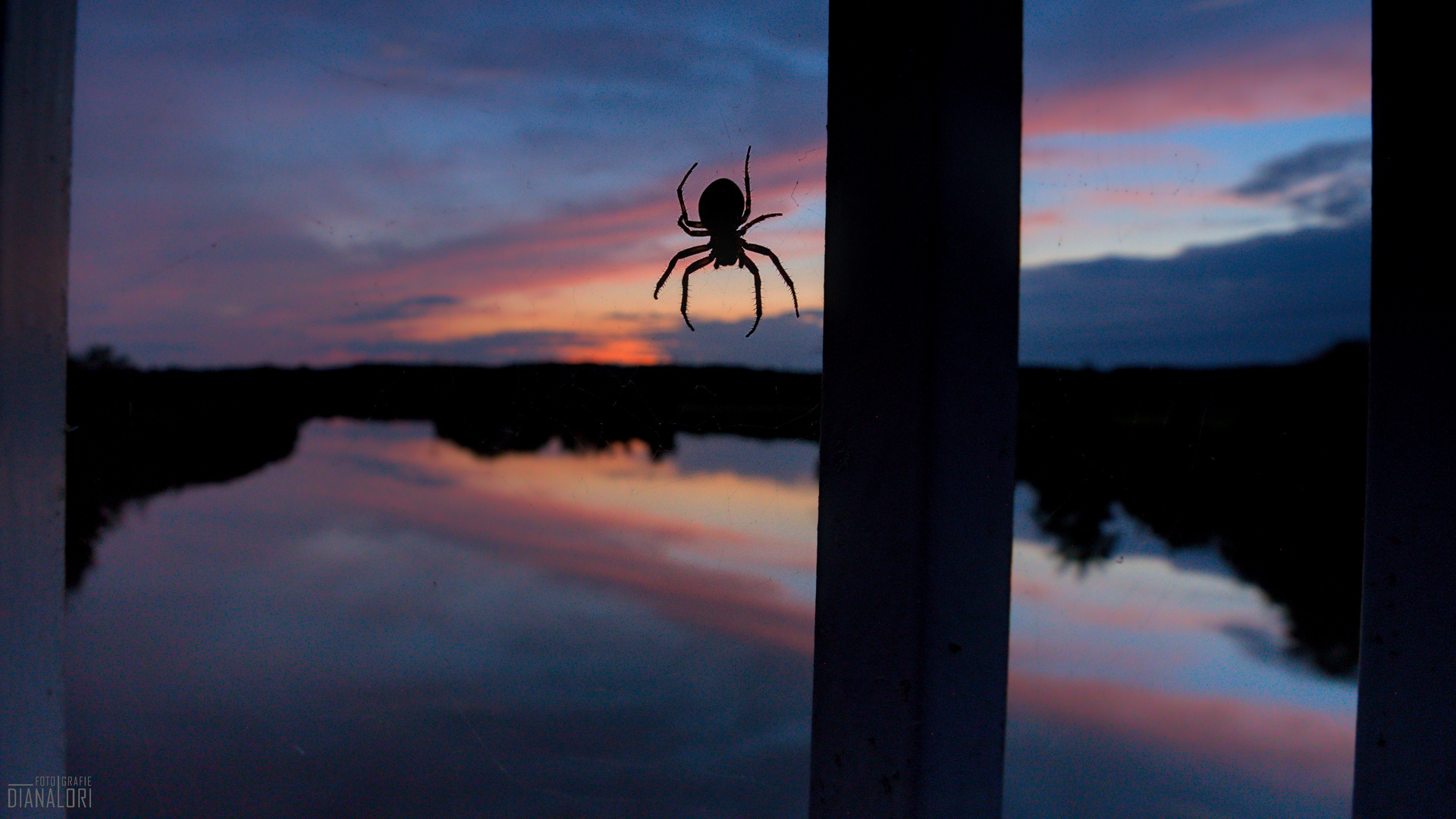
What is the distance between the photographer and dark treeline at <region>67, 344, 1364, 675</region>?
5.20ft

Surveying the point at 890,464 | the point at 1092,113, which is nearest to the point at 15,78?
the point at 890,464

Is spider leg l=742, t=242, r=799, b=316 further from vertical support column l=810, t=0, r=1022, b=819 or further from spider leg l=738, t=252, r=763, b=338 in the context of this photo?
vertical support column l=810, t=0, r=1022, b=819

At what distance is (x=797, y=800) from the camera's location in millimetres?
2975

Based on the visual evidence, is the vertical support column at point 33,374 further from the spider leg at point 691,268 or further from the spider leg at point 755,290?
the spider leg at point 691,268

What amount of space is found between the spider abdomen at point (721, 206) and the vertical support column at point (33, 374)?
6.28 ft

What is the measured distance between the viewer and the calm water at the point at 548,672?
2883 millimetres

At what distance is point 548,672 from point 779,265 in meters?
3.47

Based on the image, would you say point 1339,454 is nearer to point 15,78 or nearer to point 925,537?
point 925,537

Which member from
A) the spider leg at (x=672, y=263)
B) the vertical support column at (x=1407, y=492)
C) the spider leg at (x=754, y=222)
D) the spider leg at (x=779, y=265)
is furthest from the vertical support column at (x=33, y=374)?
the vertical support column at (x=1407, y=492)

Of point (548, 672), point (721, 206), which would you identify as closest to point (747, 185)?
point (721, 206)

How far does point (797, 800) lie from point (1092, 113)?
2971 mm

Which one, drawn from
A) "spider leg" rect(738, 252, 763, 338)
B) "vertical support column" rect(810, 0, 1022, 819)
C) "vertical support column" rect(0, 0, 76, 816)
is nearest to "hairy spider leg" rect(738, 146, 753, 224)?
"spider leg" rect(738, 252, 763, 338)

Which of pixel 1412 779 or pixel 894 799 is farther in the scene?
pixel 1412 779

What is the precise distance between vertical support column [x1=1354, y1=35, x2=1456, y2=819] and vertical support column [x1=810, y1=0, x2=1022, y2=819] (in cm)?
78
